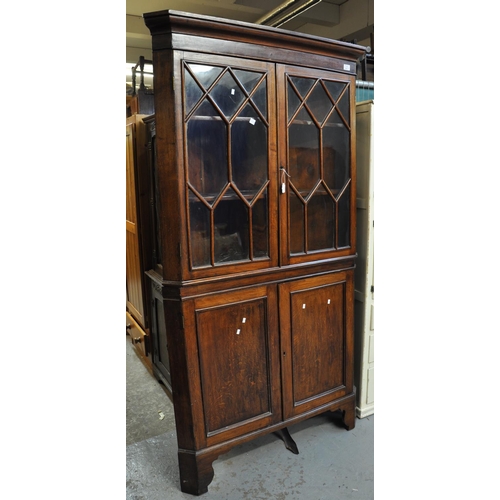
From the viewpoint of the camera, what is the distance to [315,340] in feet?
6.12

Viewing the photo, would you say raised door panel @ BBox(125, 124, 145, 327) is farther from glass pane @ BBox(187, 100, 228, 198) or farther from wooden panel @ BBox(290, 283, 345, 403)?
wooden panel @ BBox(290, 283, 345, 403)

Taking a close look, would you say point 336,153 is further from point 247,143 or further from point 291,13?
point 291,13

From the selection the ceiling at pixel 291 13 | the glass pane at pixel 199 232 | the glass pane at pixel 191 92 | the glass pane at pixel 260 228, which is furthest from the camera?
the ceiling at pixel 291 13

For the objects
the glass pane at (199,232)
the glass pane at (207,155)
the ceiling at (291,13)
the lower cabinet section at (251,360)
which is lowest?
the lower cabinet section at (251,360)

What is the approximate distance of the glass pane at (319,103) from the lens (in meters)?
1.73

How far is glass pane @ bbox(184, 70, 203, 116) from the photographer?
1.45m

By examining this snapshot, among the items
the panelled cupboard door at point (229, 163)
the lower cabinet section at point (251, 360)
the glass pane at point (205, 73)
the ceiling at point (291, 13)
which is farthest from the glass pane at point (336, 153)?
the ceiling at point (291, 13)

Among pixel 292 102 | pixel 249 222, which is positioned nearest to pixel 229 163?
pixel 249 222

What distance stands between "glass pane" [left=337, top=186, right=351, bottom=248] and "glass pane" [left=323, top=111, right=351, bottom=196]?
0.14 ft

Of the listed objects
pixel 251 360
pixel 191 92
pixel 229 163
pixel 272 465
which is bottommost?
pixel 272 465

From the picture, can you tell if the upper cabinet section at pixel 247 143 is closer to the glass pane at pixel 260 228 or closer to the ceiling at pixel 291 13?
the glass pane at pixel 260 228

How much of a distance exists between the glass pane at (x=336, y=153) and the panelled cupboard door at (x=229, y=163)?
30 cm

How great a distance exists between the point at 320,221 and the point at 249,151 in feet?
1.49

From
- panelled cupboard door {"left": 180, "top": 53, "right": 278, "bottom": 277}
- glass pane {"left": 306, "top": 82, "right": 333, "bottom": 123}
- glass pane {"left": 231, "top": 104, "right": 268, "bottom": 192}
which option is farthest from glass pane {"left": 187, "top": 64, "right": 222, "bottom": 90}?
glass pane {"left": 306, "top": 82, "right": 333, "bottom": 123}
